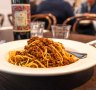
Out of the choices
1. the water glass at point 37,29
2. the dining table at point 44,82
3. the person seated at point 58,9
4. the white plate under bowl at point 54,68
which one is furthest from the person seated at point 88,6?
the dining table at point 44,82

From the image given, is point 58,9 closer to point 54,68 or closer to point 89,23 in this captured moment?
point 89,23

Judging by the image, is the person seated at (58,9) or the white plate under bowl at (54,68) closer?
the white plate under bowl at (54,68)

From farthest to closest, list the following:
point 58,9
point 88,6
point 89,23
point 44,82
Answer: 1. point 88,6
2. point 89,23
3. point 58,9
4. point 44,82

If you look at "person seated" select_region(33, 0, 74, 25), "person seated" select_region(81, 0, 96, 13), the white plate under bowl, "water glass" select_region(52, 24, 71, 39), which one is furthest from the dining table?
"person seated" select_region(81, 0, 96, 13)

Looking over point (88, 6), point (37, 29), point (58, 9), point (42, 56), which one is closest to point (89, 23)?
point (58, 9)

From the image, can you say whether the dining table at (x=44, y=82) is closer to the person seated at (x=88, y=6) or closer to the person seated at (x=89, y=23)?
the person seated at (x=89, y=23)

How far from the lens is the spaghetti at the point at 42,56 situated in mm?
570

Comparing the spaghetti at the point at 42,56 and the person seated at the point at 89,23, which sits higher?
the spaghetti at the point at 42,56

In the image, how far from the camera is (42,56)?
0.57 metres

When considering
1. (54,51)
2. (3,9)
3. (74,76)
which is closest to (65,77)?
(74,76)

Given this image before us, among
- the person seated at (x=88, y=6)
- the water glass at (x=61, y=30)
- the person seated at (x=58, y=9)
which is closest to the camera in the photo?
the water glass at (x=61, y=30)

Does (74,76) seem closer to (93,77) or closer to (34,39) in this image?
(93,77)

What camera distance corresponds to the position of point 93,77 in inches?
22.8

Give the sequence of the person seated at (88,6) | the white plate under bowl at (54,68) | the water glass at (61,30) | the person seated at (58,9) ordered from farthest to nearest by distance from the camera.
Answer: the person seated at (88,6), the person seated at (58,9), the water glass at (61,30), the white plate under bowl at (54,68)
